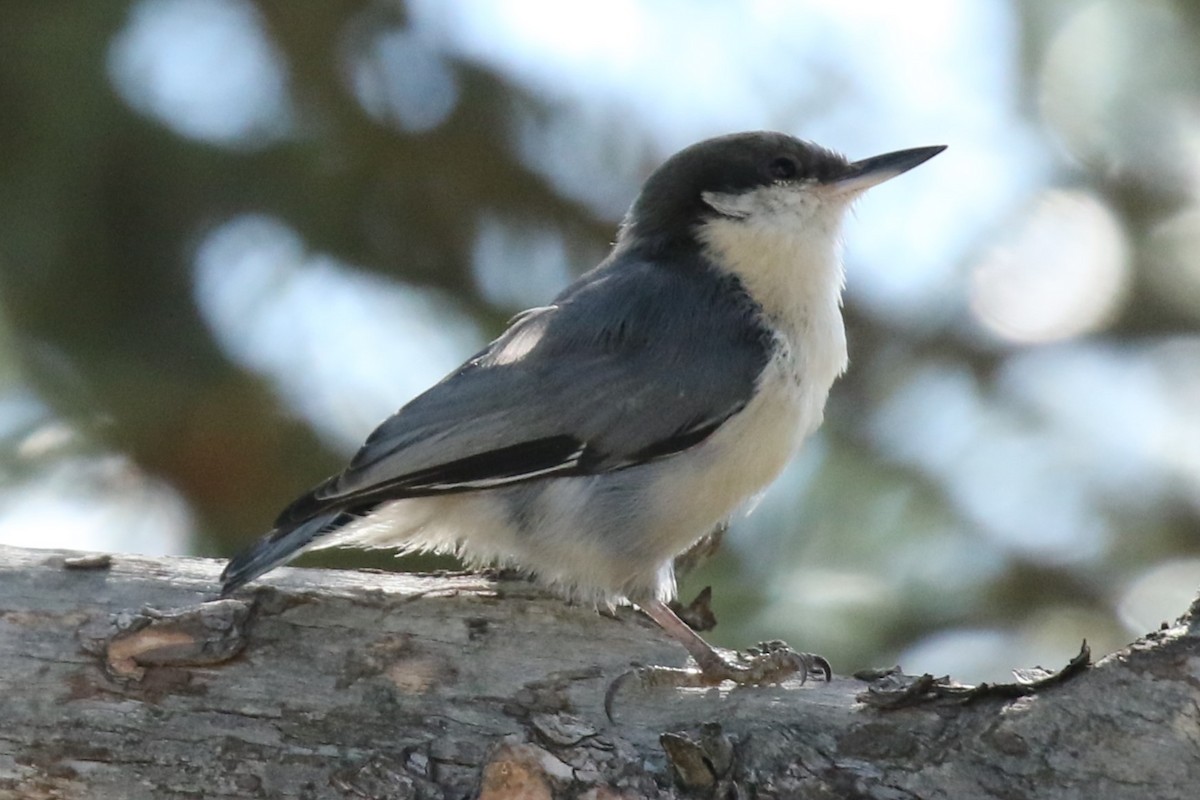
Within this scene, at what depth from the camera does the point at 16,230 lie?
113 inches

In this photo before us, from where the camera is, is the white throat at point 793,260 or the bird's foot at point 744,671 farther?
the white throat at point 793,260

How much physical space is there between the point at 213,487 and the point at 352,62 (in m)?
1.02

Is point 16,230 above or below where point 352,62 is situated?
below

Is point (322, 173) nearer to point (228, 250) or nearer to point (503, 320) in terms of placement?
point (228, 250)

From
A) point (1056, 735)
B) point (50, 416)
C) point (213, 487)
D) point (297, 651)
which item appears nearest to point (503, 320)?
point (213, 487)

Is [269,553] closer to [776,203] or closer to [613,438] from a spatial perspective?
[613,438]

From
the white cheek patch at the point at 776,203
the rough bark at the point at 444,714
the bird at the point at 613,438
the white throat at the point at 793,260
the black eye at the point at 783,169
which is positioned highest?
the black eye at the point at 783,169

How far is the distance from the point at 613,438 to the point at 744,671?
505 mm

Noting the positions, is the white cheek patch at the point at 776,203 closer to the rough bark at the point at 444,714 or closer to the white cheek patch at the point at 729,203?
the white cheek patch at the point at 729,203

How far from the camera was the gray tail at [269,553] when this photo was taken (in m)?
2.32

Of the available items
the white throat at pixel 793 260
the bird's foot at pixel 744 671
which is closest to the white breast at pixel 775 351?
the white throat at pixel 793 260

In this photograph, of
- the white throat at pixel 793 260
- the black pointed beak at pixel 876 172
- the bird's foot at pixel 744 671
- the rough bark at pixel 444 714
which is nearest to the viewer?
the rough bark at pixel 444 714

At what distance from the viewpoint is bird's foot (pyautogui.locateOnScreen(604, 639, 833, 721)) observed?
7.40 feet

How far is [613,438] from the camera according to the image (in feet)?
8.68
